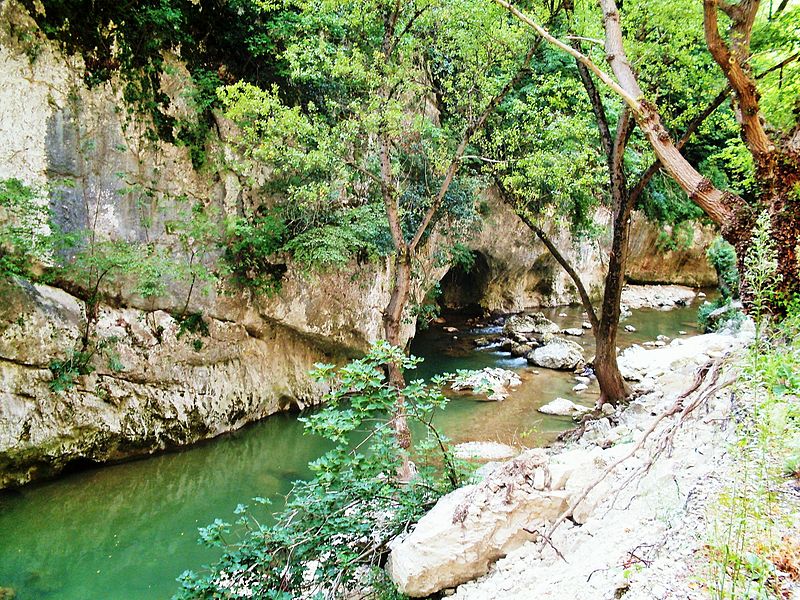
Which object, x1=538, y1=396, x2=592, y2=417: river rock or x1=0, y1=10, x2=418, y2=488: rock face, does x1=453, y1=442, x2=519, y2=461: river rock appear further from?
x1=0, y1=10, x2=418, y2=488: rock face

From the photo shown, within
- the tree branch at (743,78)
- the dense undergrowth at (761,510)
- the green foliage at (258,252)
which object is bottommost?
the dense undergrowth at (761,510)

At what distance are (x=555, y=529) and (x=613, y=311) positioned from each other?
543 cm

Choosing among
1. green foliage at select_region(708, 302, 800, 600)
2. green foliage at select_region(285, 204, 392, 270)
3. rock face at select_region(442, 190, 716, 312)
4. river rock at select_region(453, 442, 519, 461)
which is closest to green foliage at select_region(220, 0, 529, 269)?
green foliage at select_region(285, 204, 392, 270)

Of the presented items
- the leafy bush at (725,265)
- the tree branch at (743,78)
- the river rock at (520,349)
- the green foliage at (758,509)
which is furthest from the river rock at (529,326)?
the green foliage at (758,509)

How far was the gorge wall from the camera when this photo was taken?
6.21 metres

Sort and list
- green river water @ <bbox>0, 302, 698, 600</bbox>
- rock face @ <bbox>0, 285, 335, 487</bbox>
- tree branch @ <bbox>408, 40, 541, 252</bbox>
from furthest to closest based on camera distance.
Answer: tree branch @ <bbox>408, 40, 541, 252</bbox> → rock face @ <bbox>0, 285, 335, 487</bbox> → green river water @ <bbox>0, 302, 698, 600</bbox>

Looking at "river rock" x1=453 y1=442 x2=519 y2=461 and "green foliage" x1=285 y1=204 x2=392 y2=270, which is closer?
"river rock" x1=453 y1=442 x2=519 y2=461

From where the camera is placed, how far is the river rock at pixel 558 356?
12.2 meters

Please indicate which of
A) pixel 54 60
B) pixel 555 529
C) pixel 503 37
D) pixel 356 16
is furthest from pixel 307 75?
pixel 555 529

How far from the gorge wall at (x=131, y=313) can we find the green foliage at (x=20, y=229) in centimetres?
28

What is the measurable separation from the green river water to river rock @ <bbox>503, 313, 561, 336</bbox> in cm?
548

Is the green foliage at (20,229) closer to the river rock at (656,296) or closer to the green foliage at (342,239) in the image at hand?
the green foliage at (342,239)

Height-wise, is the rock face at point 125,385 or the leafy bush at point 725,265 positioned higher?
the leafy bush at point 725,265

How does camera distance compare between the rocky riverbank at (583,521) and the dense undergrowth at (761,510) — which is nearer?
the dense undergrowth at (761,510)
